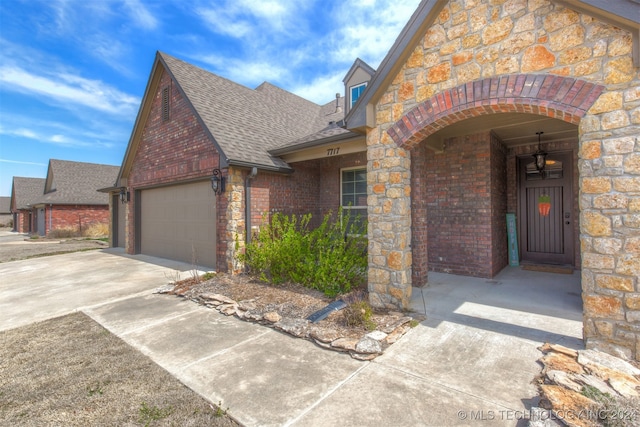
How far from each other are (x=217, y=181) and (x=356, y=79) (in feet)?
14.7

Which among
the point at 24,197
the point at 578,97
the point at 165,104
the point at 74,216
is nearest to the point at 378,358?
the point at 578,97

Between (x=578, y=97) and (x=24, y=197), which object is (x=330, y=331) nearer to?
(x=578, y=97)

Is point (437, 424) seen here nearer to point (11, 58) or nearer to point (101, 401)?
point (101, 401)

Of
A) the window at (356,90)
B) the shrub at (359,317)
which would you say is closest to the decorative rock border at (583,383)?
the shrub at (359,317)

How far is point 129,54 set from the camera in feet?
30.0

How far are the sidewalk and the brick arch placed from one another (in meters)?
2.71

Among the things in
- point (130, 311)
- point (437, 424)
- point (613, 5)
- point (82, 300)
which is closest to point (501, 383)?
point (437, 424)

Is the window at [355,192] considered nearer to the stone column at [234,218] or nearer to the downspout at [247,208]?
the downspout at [247,208]

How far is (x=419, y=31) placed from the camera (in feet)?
13.8

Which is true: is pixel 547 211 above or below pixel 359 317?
above

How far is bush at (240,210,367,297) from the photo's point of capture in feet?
18.6

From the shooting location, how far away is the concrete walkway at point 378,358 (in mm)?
2436

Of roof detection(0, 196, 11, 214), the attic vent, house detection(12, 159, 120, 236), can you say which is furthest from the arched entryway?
roof detection(0, 196, 11, 214)

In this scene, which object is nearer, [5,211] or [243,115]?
[243,115]
